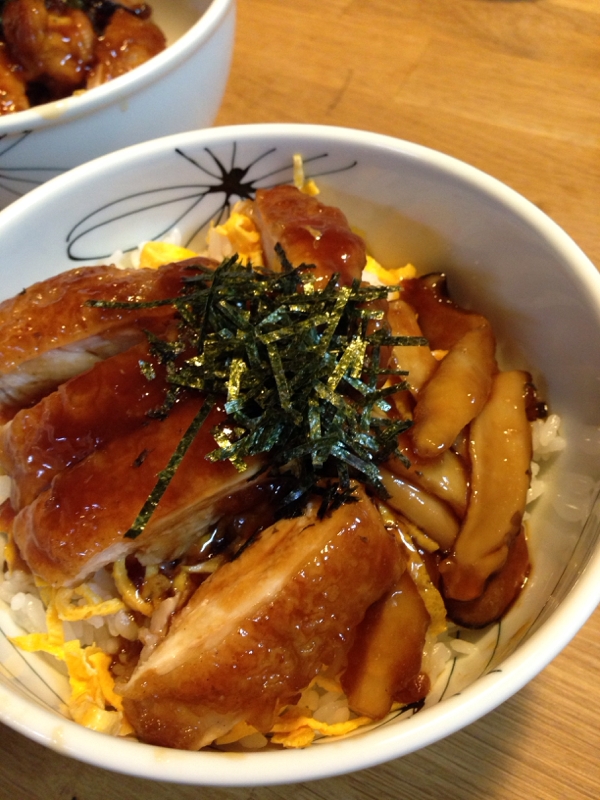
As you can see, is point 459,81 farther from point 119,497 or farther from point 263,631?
point 263,631

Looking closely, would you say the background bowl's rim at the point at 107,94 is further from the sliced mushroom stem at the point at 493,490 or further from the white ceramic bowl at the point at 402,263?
the sliced mushroom stem at the point at 493,490

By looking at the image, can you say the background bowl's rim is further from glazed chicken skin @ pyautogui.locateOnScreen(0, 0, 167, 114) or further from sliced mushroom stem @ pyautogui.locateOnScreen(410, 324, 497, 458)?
sliced mushroom stem @ pyautogui.locateOnScreen(410, 324, 497, 458)

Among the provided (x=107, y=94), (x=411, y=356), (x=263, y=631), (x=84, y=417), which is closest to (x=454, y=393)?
(x=411, y=356)

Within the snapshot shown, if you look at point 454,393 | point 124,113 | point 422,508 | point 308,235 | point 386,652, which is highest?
point 124,113

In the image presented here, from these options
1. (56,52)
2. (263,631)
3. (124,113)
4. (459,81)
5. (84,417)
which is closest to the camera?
(263,631)

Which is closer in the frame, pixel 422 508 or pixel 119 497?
pixel 119 497
